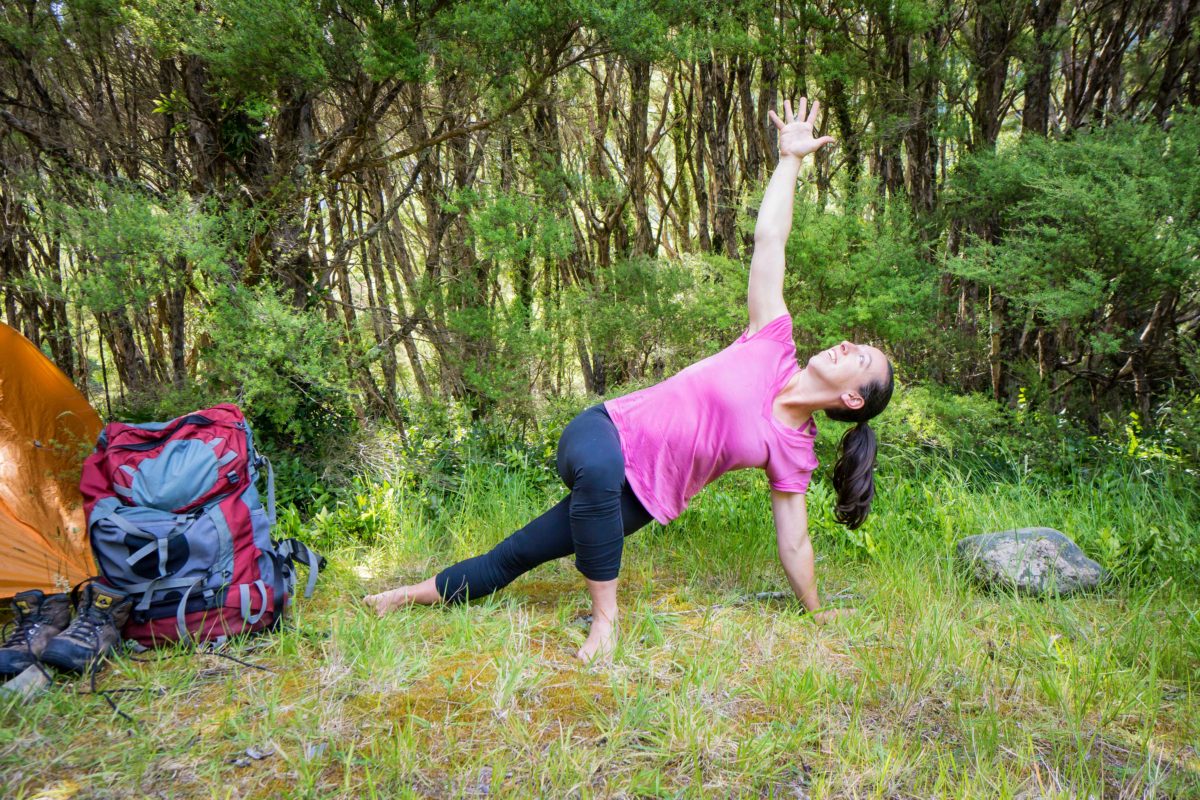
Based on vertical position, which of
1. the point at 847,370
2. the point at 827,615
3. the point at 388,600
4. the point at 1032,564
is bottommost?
the point at 1032,564

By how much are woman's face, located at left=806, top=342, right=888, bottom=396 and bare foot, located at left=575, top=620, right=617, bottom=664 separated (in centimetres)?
99

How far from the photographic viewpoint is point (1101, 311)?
14.3ft

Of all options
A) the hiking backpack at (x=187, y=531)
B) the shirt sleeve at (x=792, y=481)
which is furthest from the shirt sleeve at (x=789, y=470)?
the hiking backpack at (x=187, y=531)

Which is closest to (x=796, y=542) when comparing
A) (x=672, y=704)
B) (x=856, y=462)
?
(x=856, y=462)

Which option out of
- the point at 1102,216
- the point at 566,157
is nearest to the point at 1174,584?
the point at 1102,216

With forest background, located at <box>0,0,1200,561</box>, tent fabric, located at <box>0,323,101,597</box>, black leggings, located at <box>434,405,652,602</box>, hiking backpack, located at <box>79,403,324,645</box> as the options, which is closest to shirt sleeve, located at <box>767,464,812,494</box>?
black leggings, located at <box>434,405,652,602</box>

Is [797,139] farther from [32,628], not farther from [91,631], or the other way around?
[32,628]

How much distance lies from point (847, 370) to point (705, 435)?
1.54 feet

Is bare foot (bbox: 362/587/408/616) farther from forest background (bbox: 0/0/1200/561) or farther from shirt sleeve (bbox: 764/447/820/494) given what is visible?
forest background (bbox: 0/0/1200/561)

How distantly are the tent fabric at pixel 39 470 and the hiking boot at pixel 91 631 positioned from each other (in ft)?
2.05

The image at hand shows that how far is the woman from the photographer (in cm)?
211

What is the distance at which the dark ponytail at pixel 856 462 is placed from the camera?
87.0 inches

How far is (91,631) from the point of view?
211 cm

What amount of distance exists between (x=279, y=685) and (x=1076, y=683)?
2.21 metres
